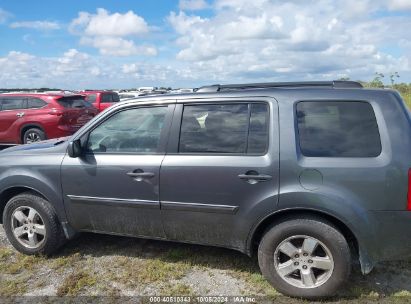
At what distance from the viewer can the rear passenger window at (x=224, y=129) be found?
346 centimetres

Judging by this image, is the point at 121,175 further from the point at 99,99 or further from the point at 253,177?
the point at 99,99

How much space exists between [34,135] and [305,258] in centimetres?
947

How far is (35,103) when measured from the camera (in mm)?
11117

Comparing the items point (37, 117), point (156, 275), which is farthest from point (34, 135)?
point (156, 275)

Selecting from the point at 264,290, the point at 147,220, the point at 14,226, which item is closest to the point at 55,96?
the point at 14,226

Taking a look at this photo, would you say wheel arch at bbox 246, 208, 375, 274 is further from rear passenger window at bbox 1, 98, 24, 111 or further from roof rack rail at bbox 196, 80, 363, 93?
rear passenger window at bbox 1, 98, 24, 111

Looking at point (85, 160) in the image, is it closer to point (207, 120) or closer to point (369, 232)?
point (207, 120)

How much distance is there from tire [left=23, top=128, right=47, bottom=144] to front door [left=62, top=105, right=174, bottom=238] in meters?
7.48

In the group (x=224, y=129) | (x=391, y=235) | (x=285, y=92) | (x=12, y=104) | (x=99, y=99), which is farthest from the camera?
(x=99, y=99)

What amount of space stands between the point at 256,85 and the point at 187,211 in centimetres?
143

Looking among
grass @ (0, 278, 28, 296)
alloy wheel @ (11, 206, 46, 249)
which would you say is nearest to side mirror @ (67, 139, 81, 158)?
alloy wheel @ (11, 206, 46, 249)

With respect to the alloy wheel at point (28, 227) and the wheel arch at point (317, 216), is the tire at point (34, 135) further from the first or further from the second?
the wheel arch at point (317, 216)

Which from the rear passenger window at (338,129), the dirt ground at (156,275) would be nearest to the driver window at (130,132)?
the dirt ground at (156,275)

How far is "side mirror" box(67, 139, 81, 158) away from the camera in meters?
3.92
